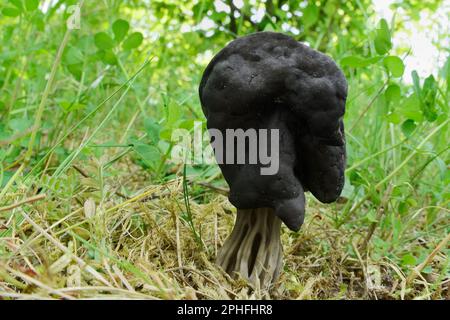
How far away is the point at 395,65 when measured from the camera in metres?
1.75

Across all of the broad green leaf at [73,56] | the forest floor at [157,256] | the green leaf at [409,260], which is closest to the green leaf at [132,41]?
the broad green leaf at [73,56]

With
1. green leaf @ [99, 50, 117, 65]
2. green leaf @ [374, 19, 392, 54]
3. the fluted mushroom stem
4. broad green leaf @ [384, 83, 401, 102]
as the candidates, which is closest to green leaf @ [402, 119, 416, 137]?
broad green leaf @ [384, 83, 401, 102]

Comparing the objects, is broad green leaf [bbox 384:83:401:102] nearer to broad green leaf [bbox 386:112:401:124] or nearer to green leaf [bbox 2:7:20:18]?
broad green leaf [bbox 386:112:401:124]

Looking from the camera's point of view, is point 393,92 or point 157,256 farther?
point 393,92

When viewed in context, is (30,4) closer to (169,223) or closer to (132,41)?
(132,41)

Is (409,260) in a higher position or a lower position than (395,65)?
lower

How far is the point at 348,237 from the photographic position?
1888 millimetres

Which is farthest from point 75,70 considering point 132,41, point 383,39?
point 383,39

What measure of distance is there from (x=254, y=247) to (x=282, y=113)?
47 centimetres

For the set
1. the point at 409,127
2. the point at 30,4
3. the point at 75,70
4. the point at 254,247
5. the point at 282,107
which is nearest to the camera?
the point at 282,107

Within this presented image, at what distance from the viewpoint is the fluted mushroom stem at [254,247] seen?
149 centimetres

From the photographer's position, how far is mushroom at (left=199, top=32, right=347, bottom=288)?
1.30 m

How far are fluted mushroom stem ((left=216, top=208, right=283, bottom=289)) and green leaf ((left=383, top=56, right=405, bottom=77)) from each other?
0.74m

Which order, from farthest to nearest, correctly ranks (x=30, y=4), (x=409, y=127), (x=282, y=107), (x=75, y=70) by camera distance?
(x=75, y=70)
(x=30, y=4)
(x=409, y=127)
(x=282, y=107)
